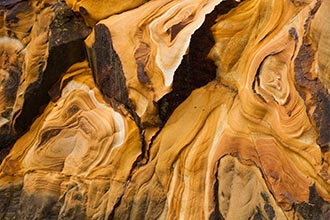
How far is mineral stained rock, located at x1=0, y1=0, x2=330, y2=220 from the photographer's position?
184 inches

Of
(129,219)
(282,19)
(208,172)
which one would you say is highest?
(282,19)

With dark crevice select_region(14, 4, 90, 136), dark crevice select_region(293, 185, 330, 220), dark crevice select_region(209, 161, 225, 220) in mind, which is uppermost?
dark crevice select_region(14, 4, 90, 136)

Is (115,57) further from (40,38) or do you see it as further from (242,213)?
(242,213)

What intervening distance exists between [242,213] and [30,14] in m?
2.91

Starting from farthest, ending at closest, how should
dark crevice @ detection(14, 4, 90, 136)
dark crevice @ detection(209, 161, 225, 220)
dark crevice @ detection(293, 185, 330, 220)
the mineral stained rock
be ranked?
dark crevice @ detection(14, 4, 90, 136)
dark crevice @ detection(209, 161, 225, 220)
the mineral stained rock
dark crevice @ detection(293, 185, 330, 220)

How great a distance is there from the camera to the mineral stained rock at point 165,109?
466 centimetres

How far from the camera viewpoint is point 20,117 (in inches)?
231

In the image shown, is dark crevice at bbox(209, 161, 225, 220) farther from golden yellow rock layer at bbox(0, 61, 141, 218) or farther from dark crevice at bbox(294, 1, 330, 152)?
dark crevice at bbox(294, 1, 330, 152)

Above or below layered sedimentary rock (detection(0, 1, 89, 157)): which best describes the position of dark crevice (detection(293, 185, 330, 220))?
below

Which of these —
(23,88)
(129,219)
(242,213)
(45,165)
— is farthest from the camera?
(23,88)

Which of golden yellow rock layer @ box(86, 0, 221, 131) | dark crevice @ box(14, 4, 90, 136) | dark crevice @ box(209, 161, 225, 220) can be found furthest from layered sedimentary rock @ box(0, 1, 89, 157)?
dark crevice @ box(209, 161, 225, 220)

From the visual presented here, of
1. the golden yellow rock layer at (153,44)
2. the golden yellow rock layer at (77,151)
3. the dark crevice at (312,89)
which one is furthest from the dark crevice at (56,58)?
the dark crevice at (312,89)

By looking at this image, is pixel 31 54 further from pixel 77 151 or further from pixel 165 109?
pixel 165 109

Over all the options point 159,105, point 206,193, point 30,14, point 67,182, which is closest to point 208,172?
point 206,193
